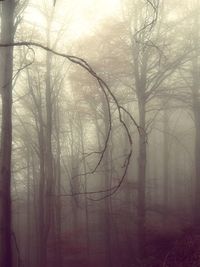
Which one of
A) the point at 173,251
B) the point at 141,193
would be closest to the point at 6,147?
the point at 173,251

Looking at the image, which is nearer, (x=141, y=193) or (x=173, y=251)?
(x=173, y=251)

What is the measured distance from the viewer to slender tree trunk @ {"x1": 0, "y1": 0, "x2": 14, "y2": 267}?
5590mm

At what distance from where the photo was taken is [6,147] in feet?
19.4

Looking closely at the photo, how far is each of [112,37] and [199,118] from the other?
4.94 metres

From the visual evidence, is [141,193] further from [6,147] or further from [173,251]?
[6,147]

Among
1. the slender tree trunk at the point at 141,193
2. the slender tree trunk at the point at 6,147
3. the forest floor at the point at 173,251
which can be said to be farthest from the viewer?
the slender tree trunk at the point at 141,193

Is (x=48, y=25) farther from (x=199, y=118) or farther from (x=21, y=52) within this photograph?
(x=199, y=118)

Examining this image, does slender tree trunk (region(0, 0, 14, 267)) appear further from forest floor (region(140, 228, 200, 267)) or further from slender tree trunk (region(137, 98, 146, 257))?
slender tree trunk (region(137, 98, 146, 257))

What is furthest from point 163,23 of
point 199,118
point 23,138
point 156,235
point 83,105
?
point 23,138

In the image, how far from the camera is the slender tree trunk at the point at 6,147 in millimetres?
5590

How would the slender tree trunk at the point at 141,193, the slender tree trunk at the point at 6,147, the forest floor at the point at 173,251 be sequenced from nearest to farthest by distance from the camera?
the slender tree trunk at the point at 6,147 → the forest floor at the point at 173,251 → the slender tree trunk at the point at 141,193

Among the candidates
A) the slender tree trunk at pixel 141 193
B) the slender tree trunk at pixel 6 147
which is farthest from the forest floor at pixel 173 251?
the slender tree trunk at pixel 6 147

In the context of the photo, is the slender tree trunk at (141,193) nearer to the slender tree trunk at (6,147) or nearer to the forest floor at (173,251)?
the forest floor at (173,251)

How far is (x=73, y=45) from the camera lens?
15.5 metres
